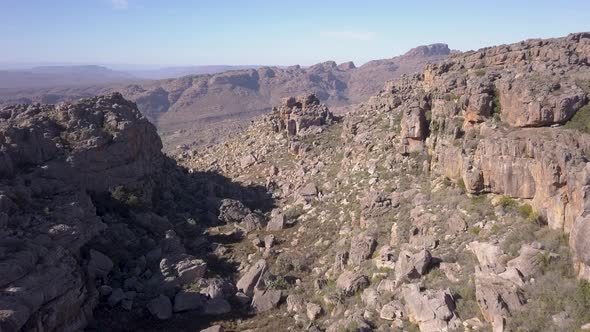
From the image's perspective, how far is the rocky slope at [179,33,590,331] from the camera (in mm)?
15477

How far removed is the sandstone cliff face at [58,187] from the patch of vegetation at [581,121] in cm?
2145

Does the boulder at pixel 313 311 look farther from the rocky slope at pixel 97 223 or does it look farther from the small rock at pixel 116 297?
the small rock at pixel 116 297

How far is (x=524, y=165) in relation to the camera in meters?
19.4

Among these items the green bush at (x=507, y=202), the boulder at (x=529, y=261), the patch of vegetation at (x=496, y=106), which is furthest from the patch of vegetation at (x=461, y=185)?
the boulder at (x=529, y=261)

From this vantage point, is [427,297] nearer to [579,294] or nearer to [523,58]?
[579,294]

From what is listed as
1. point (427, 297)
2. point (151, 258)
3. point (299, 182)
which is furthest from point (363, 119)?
point (427, 297)

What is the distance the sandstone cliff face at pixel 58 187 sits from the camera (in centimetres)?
1797

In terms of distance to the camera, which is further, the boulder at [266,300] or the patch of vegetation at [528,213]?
the boulder at [266,300]

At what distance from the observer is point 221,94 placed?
162 m

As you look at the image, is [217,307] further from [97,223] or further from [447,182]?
[447,182]

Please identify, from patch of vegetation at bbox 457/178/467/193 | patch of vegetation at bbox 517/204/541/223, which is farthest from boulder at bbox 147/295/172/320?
patch of vegetation at bbox 517/204/541/223

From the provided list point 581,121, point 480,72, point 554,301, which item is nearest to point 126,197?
point 480,72

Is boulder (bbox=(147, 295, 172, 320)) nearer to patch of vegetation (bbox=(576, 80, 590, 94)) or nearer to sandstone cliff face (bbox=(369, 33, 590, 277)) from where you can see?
sandstone cliff face (bbox=(369, 33, 590, 277))

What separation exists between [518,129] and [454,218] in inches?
203
